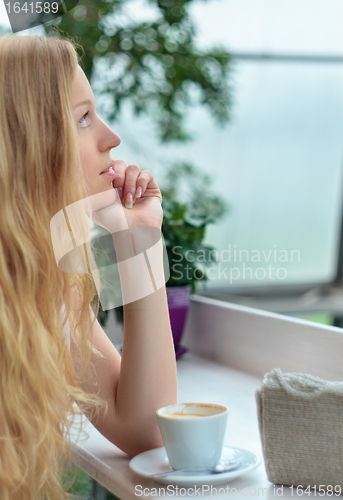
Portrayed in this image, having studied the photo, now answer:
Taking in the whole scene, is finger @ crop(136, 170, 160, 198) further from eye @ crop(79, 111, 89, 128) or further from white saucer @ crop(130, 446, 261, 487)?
white saucer @ crop(130, 446, 261, 487)

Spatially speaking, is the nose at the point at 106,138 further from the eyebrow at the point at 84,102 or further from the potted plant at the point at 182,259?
the potted plant at the point at 182,259

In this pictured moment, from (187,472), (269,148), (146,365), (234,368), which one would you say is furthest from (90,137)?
(269,148)

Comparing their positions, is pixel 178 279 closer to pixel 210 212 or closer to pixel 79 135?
pixel 79 135

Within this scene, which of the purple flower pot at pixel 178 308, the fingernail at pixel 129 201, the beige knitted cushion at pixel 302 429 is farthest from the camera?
the purple flower pot at pixel 178 308

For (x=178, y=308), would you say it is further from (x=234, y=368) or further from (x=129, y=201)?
(x=129, y=201)

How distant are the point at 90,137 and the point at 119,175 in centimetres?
11

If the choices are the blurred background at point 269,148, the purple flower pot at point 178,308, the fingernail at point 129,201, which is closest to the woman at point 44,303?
the fingernail at point 129,201

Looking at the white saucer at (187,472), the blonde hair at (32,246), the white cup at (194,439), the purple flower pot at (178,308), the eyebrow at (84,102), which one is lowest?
the purple flower pot at (178,308)

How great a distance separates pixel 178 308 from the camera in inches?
40.4

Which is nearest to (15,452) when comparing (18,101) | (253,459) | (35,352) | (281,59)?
(35,352)

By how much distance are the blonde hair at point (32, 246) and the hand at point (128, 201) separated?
0.40ft

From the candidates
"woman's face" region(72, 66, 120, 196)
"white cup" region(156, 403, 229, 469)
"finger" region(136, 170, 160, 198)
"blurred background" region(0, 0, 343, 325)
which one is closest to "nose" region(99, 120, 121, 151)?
"woman's face" region(72, 66, 120, 196)

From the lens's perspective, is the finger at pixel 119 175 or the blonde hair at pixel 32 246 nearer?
the blonde hair at pixel 32 246

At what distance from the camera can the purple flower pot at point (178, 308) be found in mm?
1019
